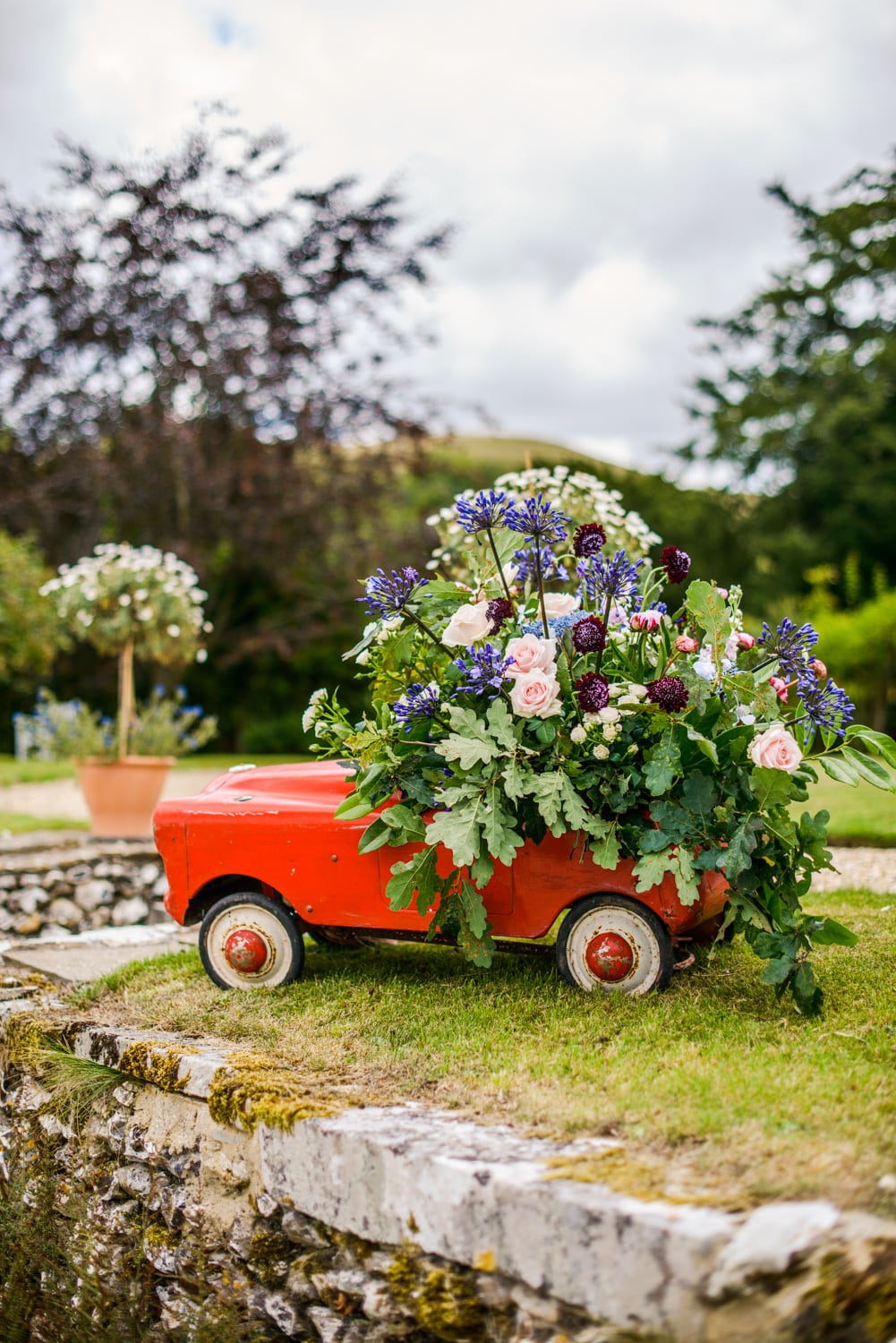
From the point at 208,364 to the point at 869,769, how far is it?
1374 cm

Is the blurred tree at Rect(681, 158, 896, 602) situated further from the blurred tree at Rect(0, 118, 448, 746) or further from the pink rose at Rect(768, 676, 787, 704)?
the pink rose at Rect(768, 676, 787, 704)

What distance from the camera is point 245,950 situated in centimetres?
341

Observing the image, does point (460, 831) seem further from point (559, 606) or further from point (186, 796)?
point (186, 796)

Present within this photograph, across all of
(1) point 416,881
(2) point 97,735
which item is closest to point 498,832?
(1) point 416,881

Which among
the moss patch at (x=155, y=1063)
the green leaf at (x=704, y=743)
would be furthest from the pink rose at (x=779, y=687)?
the moss patch at (x=155, y=1063)

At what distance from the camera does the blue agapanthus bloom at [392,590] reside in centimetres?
307

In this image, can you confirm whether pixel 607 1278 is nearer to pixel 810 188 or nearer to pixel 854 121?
pixel 854 121

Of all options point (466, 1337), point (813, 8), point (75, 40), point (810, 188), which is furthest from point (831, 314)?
point (466, 1337)

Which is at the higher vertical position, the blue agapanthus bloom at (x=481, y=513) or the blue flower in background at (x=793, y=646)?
the blue agapanthus bloom at (x=481, y=513)

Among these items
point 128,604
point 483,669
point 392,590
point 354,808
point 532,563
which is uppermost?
point 128,604

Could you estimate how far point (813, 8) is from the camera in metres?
8.27

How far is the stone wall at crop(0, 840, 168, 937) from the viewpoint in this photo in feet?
20.0

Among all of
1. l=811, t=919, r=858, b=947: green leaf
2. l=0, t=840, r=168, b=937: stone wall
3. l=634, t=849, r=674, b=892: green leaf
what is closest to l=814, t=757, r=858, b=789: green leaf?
l=811, t=919, r=858, b=947: green leaf

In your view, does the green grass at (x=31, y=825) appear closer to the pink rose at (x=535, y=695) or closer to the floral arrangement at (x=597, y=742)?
the floral arrangement at (x=597, y=742)
